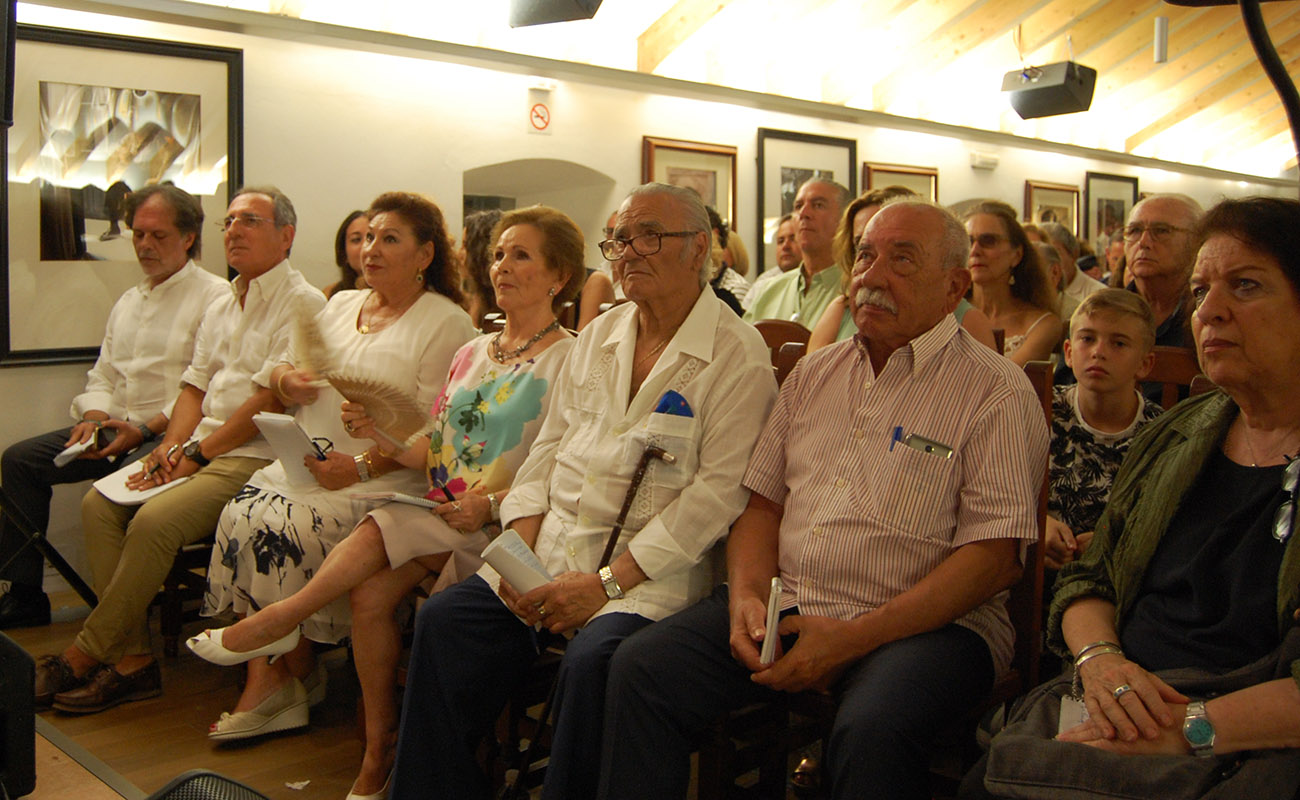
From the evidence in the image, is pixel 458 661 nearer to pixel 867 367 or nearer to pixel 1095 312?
pixel 867 367

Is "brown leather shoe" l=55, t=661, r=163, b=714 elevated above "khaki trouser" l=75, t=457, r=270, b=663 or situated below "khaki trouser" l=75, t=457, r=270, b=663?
below

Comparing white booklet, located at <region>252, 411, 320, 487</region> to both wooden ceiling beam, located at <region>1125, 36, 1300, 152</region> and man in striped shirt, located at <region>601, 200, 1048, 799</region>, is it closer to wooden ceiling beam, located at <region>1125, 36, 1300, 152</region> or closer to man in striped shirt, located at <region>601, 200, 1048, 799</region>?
man in striped shirt, located at <region>601, 200, 1048, 799</region>

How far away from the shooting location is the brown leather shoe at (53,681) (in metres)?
3.27

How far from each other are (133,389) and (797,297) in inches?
103

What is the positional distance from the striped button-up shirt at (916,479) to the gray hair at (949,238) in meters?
0.12

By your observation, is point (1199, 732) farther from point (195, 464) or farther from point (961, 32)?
point (961, 32)

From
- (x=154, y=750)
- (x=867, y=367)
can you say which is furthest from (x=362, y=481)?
(x=867, y=367)

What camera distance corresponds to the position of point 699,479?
7.36 ft

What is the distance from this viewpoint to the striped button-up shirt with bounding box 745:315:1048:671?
1.92m

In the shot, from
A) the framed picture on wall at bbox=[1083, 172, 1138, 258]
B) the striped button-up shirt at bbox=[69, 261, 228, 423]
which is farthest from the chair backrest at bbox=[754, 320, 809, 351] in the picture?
the framed picture on wall at bbox=[1083, 172, 1138, 258]

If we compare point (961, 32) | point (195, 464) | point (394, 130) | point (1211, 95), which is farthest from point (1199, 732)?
point (1211, 95)

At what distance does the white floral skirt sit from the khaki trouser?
1.12 ft

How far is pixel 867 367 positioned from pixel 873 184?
20.7 feet

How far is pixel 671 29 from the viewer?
252 inches
